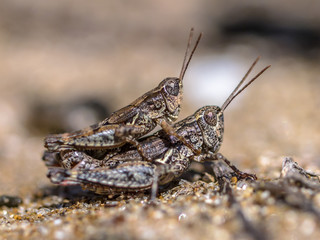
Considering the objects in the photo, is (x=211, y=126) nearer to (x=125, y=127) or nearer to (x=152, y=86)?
(x=125, y=127)

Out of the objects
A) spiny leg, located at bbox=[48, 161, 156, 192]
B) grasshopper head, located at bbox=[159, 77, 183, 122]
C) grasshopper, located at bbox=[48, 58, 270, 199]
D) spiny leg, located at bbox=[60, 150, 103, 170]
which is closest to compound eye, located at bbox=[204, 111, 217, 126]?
grasshopper, located at bbox=[48, 58, 270, 199]

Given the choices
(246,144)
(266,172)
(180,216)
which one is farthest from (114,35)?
(180,216)

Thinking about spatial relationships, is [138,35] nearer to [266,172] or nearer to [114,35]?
[114,35]

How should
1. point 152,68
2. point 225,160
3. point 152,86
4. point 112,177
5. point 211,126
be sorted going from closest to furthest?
point 112,177, point 225,160, point 211,126, point 152,86, point 152,68

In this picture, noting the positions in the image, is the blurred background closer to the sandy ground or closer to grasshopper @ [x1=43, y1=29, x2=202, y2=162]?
the sandy ground

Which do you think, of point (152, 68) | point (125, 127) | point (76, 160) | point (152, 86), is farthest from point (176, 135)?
point (152, 68)

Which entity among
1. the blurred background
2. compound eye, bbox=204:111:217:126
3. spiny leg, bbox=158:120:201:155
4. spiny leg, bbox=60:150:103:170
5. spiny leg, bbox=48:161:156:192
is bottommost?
spiny leg, bbox=48:161:156:192
